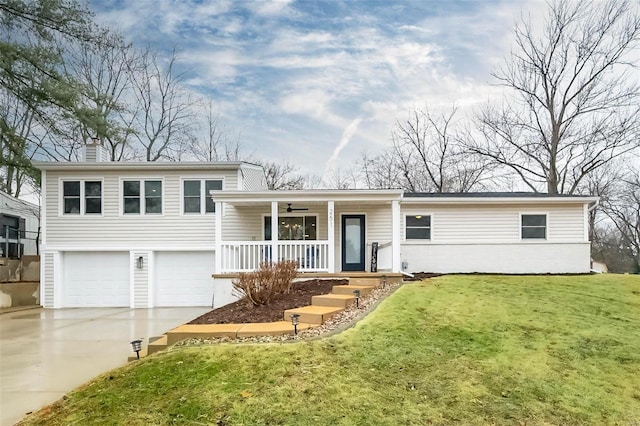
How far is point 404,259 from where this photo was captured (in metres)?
13.8

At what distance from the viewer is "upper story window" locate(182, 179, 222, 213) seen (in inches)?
525

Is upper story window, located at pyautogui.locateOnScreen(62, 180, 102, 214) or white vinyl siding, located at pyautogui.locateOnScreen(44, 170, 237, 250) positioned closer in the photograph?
white vinyl siding, located at pyautogui.locateOnScreen(44, 170, 237, 250)

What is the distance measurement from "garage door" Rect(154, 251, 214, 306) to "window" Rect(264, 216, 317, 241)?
207 cm

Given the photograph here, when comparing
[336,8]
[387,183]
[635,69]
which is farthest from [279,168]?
[635,69]

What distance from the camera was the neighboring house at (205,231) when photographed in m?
13.2

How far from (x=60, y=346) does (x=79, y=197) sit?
7.40 metres

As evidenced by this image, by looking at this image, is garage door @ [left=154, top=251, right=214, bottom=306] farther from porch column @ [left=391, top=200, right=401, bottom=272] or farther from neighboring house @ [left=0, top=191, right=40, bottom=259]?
neighboring house @ [left=0, top=191, right=40, bottom=259]

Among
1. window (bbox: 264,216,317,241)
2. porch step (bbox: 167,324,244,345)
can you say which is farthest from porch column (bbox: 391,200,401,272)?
porch step (bbox: 167,324,244,345)

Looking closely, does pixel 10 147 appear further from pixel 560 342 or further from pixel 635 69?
pixel 635 69

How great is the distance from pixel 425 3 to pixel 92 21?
31.8 ft

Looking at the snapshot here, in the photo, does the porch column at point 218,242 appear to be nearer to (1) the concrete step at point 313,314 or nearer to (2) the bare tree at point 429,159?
(1) the concrete step at point 313,314

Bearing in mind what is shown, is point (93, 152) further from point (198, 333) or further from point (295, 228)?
point (198, 333)

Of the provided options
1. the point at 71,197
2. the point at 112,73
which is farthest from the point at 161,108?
the point at 71,197

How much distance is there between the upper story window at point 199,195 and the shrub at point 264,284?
522 centimetres
